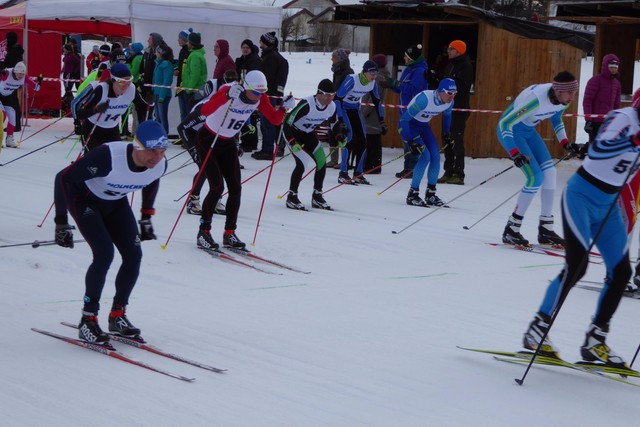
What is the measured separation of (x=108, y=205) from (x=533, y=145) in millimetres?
5020

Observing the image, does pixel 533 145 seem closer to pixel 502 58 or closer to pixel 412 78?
pixel 412 78

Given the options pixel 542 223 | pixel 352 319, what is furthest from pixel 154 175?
pixel 542 223

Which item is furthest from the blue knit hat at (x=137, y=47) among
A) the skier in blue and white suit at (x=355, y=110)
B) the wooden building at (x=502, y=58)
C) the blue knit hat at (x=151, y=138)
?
the blue knit hat at (x=151, y=138)

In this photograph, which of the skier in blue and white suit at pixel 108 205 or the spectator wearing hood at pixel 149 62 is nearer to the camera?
the skier in blue and white suit at pixel 108 205

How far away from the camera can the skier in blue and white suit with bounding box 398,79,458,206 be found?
11.9 metres

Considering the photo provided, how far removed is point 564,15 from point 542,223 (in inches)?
281

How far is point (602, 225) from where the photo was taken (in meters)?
5.40

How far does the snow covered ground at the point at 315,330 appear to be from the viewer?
4.82 m

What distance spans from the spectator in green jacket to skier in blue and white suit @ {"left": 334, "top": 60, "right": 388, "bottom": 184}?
3868mm

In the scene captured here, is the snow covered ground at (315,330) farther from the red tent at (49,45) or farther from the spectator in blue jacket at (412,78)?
the red tent at (49,45)

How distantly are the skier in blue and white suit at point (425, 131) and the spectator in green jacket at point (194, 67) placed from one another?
579 centimetres

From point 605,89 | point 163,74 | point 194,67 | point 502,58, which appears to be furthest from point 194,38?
point 605,89

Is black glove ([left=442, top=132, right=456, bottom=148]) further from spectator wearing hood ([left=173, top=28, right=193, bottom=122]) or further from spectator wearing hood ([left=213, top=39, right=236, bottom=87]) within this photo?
spectator wearing hood ([left=173, top=28, right=193, bottom=122])

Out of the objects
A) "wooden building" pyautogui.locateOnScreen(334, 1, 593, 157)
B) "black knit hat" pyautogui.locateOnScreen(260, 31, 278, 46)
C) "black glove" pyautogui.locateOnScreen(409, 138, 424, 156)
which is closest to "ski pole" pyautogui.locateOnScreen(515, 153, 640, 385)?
"black glove" pyautogui.locateOnScreen(409, 138, 424, 156)
